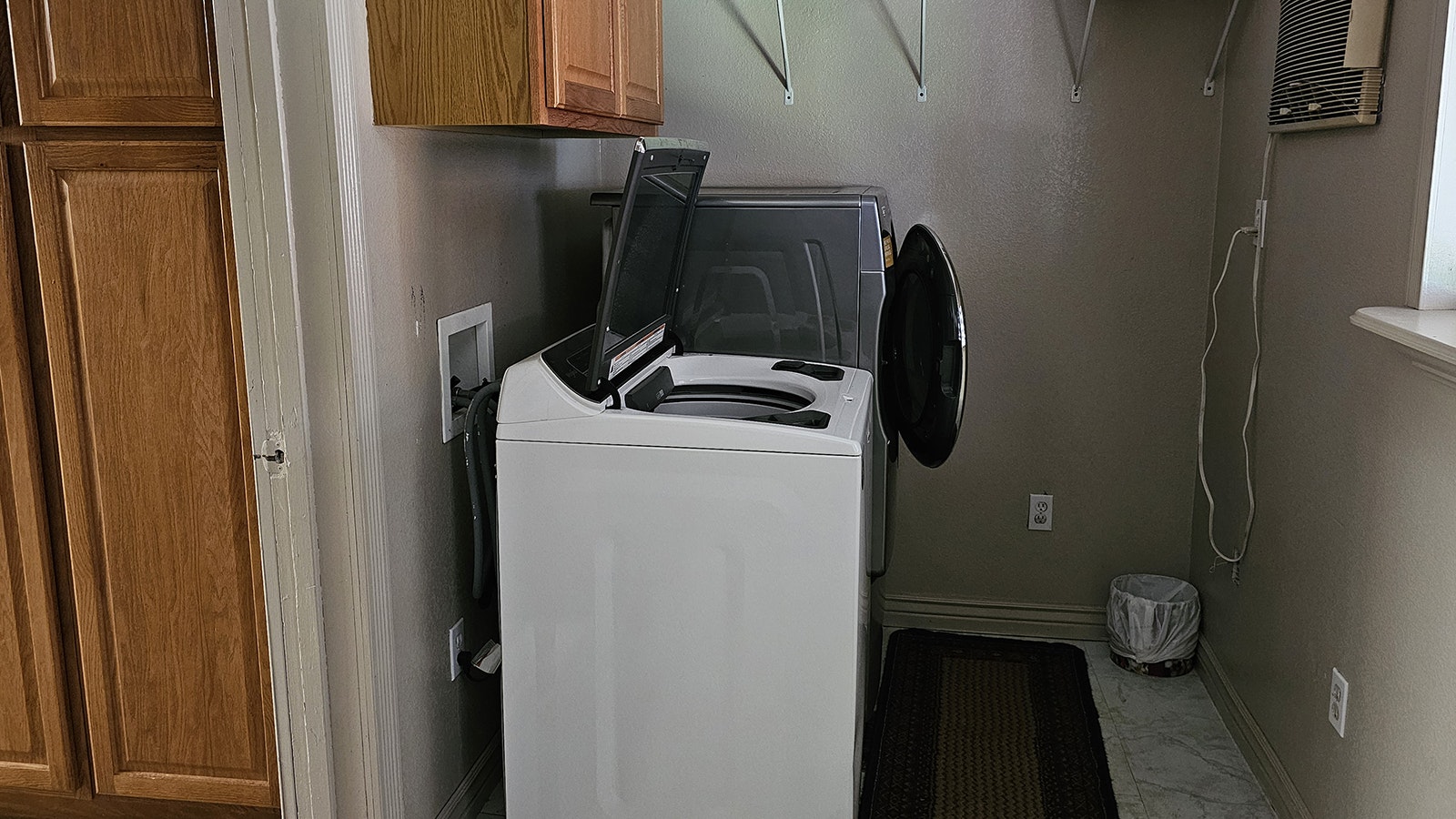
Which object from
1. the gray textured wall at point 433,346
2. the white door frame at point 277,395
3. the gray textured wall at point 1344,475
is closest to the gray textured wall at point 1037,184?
the gray textured wall at point 1344,475

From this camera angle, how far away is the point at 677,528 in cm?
197

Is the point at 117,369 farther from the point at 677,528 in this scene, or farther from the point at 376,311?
the point at 677,528

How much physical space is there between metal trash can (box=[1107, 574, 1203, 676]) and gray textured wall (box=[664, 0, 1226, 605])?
0.22 meters

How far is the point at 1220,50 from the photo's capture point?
288 centimetres

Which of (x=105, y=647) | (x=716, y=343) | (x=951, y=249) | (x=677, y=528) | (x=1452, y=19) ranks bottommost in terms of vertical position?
(x=105, y=647)

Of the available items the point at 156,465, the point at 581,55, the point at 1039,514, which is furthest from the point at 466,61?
the point at 1039,514

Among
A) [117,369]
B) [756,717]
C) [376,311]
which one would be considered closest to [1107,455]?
[756,717]

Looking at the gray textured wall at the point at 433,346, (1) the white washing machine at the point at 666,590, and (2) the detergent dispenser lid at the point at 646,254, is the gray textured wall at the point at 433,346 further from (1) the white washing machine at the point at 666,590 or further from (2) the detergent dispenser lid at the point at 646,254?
(2) the detergent dispenser lid at the point at 646,254

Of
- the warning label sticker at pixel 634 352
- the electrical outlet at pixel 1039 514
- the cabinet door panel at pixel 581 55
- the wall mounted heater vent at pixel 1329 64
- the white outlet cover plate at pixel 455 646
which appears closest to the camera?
the cabinet door panel at pixel 581 55

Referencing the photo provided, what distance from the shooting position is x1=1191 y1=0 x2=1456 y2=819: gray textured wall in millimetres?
1772

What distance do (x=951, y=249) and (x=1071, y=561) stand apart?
38.7 inches

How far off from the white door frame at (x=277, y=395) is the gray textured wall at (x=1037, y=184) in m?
1.56

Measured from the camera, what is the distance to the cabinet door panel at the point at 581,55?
1887 millimetres

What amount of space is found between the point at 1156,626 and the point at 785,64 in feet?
5.96
